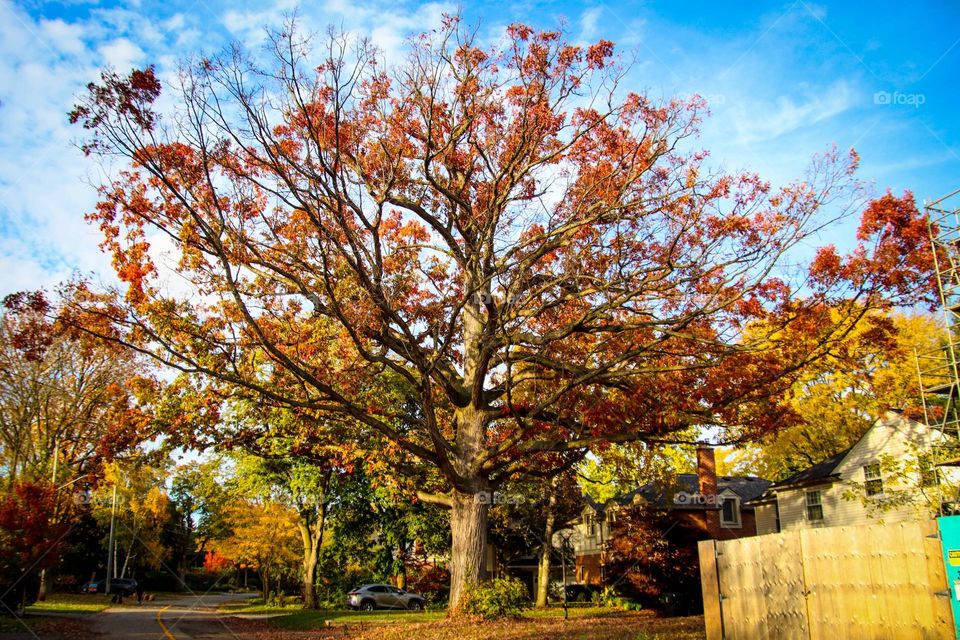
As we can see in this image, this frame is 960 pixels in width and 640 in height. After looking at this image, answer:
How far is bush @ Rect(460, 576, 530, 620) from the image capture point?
14133 millimetres

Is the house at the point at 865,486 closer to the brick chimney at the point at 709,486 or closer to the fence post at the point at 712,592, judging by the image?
the brick chimney at the point at 709,486

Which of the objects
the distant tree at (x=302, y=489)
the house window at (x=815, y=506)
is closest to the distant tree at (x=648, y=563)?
the house window at (x=815, y=506)

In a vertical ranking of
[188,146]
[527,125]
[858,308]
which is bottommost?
[858,308]

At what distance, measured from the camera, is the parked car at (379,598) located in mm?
32656

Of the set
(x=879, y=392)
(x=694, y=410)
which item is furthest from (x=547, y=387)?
(x=879, y=392)

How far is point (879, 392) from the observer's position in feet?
109

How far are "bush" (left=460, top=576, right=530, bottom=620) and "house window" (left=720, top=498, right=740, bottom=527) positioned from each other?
937 inches

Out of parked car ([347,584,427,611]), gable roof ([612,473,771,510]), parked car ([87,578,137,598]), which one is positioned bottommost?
parked car ([87,578,137,598])

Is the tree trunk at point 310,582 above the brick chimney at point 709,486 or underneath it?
underneath

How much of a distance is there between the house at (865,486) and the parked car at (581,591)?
1227 centimetres

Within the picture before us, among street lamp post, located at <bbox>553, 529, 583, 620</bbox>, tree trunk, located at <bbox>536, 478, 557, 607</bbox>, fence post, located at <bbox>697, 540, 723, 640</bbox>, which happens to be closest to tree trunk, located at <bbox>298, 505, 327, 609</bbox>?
tree trunk, located at <bbox>536, 478, 557, 607</bbox>

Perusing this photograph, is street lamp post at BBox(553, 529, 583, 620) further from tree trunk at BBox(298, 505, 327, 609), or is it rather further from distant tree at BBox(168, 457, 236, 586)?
distant tree at BBox(168, 457, 236, 586)

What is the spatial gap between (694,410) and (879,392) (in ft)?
76.4

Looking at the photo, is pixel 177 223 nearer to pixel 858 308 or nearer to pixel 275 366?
pixel 275 366
